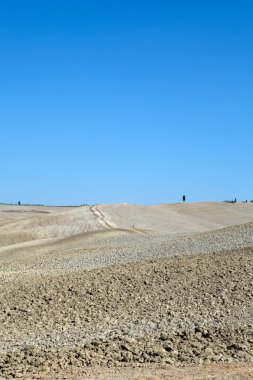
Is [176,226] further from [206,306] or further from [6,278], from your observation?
[206,306]

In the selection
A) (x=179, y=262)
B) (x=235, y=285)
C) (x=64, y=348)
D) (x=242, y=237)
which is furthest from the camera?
(x=242, y=237)

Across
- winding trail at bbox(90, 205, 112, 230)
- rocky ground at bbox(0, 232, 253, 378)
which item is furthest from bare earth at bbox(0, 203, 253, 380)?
winding trail at bbox(90, 205, 112, 230)

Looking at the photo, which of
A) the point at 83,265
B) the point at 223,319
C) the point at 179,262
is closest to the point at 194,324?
the point at 223,319

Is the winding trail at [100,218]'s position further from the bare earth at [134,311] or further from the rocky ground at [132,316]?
the rocky ground at [132,316]

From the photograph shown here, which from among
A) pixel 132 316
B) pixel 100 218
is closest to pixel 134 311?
pixel 132 316

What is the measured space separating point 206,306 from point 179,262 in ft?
11.9

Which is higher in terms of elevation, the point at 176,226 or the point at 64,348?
the point at 176,226

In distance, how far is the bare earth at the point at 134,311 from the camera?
30.6 ft

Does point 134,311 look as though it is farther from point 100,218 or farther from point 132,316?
point 100,218

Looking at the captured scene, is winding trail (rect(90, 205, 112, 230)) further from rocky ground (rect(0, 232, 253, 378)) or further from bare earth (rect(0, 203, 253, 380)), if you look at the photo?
rocky ground (rect(0, 232, 253, 378))

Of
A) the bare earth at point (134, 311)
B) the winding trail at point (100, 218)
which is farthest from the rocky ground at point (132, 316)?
the winding trail at point (100, 218)

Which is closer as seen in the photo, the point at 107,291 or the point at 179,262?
the point at 107,291

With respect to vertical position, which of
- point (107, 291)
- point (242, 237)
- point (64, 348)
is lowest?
point (64, 348)

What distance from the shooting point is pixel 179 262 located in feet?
51.9
